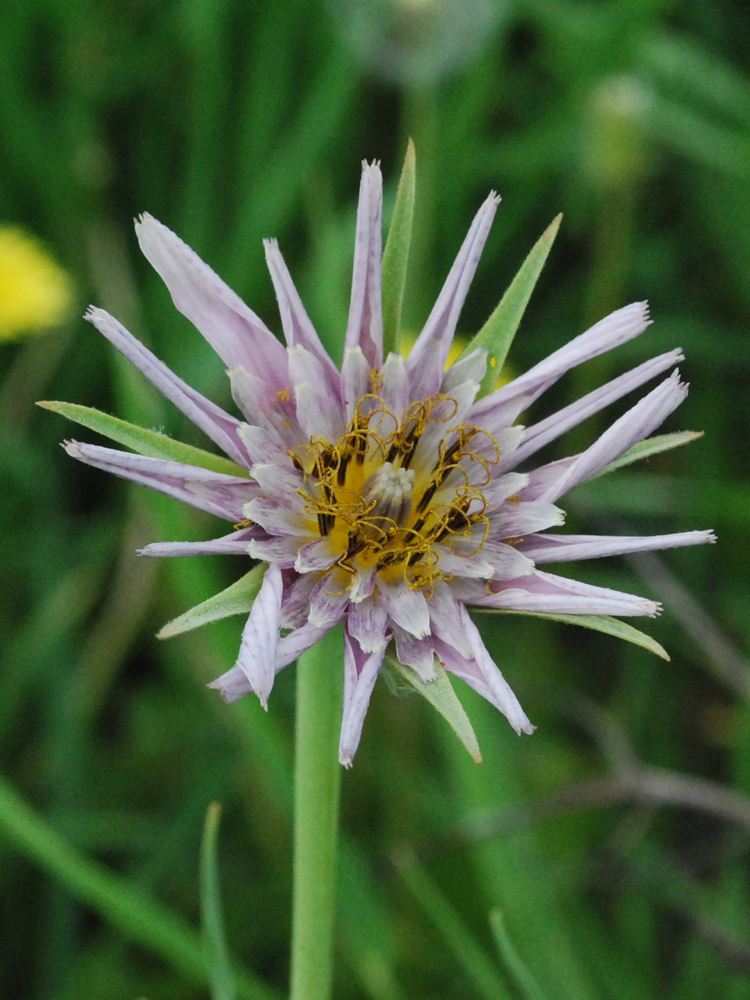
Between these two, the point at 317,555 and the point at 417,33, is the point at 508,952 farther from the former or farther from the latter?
the point at 417,33

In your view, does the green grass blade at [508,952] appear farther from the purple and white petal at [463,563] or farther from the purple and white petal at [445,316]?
the purple and white petal at [445,316]

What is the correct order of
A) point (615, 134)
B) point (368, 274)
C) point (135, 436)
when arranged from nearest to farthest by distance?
point (135, 436) < point (368, 274) < point (615, 134)

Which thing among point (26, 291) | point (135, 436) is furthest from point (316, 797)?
point (26, 291)

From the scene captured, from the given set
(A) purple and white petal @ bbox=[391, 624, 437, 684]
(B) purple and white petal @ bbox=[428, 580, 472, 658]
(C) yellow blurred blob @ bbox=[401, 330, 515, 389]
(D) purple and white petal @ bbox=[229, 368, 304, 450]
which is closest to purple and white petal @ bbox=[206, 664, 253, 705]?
(A) purple and white petal @ bbox=[391, 624, 437, 684]

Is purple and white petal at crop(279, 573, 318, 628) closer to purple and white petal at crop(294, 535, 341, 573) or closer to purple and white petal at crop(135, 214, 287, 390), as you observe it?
purple and white petal at crop(294, 535, 341, 573)

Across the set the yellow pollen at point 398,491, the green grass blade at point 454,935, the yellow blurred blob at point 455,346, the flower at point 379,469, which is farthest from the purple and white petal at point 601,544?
the yellow blurred blob at point 455,346
